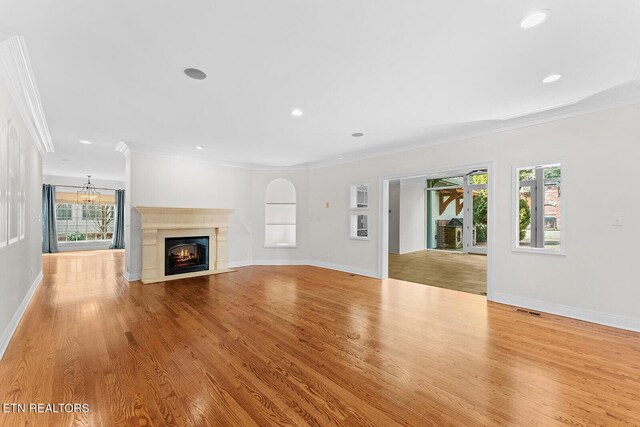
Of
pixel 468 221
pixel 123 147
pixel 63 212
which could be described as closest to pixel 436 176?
pixel 468 221

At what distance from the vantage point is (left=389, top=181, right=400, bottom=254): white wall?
9.48m

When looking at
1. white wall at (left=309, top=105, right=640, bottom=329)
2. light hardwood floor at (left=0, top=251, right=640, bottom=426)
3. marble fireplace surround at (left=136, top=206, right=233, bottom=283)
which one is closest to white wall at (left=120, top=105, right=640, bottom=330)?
white wall at (left=309, top=105, right=640, bottom=329)

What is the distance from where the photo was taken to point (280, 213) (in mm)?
7391

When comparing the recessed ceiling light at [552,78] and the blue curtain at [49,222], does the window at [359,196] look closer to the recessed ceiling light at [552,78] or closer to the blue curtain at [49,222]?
the recessed ceiling light at [552,78]

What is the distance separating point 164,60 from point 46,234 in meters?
10.8

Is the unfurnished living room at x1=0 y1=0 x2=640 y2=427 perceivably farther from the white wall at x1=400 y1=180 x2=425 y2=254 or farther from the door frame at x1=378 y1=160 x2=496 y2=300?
the white wall at x1=400 y1=180 x2=425 y2=254

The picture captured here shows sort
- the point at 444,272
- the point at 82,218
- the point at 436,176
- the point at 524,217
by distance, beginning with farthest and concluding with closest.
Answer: the point at 82,218, the point at 444,272, the point at 436,176, the point at 524,217

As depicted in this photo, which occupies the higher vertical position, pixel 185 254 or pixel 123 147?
pixel 123 147

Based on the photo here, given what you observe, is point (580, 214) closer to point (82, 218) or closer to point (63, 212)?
point (82, 218)

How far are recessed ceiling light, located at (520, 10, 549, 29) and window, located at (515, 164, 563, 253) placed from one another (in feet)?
8.02

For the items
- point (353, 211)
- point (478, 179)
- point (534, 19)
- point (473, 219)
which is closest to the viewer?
point (534, 19)

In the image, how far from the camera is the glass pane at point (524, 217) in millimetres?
4122

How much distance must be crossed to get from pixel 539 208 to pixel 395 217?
512cm

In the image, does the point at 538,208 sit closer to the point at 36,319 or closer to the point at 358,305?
the point at 358,305
